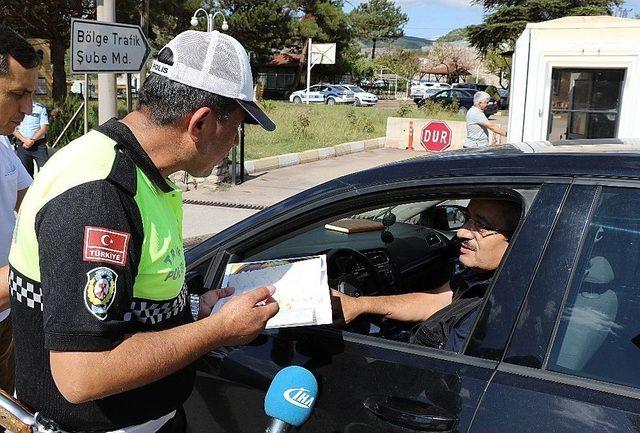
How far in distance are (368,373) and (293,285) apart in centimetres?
31

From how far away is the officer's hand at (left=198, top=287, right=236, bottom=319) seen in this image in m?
1.77

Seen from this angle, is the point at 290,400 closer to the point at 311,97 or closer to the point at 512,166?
the point at 512,166

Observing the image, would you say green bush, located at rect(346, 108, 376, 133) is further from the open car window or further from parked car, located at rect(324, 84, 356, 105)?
parked car, located at rect(324, 84, 356, 105)

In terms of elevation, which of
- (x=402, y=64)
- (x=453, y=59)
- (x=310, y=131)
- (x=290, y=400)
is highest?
(x=453, y=59)

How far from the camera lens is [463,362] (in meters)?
1.52

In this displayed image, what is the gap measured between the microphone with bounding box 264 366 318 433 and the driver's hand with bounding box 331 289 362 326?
0.66 meters

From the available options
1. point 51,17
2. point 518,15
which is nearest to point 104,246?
point 51,17

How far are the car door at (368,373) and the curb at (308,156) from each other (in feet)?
32.8

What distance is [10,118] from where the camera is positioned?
2.29 metres

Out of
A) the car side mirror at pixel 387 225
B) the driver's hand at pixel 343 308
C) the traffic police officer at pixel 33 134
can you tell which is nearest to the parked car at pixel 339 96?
the traffic police officer at pixel 33 134

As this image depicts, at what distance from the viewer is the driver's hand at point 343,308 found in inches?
82.6

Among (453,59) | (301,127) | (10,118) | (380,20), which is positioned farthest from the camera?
(380,20)

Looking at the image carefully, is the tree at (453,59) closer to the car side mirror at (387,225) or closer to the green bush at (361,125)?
the green bush at (361,125)

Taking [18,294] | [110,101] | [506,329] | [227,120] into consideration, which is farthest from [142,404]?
[110,101]
